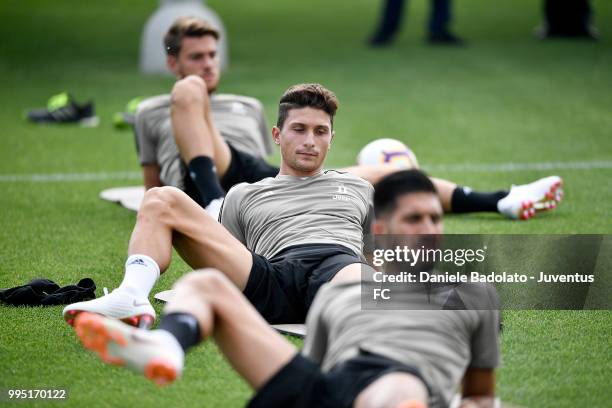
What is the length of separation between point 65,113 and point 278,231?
6.73 m

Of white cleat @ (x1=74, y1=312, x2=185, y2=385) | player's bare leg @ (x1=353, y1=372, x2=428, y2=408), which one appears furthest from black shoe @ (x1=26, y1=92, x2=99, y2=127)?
player's bare leg @ (x1=353, y1=372, x2=428, y2=408)

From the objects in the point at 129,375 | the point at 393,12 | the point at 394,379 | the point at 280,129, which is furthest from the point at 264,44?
the point at 394,379

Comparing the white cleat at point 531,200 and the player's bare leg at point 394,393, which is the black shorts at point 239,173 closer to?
the white cleat at point 531,200

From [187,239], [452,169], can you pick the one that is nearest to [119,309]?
[187,239]

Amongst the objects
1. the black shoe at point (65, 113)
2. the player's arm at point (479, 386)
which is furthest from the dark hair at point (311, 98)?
the black shoe at point (65, 113)

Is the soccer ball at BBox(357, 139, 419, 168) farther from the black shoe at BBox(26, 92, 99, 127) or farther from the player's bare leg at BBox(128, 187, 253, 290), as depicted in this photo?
the black shoe at BBox(26, 92, 99, 127)

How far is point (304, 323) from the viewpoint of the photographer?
5141 millimetres

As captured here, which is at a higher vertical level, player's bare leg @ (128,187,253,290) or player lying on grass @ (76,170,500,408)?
player lying on grass @ (76,170,500,408)

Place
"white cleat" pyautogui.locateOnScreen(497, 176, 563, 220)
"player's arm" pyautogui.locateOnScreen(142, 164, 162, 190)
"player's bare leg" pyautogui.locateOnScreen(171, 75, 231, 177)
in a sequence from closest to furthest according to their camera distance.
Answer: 1. "player's bare leg" pyautogui.locateOnScreen(171, 75, 231, 177)
2. "white cleat" pyautogui.locateOnScreen(497, 176, 563, 220)
3. "player's arm" pyautogui.locateOnScreen(142, 164, 162, 190)

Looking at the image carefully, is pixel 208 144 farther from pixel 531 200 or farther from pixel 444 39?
pixel 444 39

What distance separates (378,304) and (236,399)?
788mm

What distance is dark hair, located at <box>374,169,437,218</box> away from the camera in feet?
12.7

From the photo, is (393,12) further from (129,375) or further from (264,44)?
(129,375)

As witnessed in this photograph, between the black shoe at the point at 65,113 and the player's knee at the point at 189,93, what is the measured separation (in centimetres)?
446
